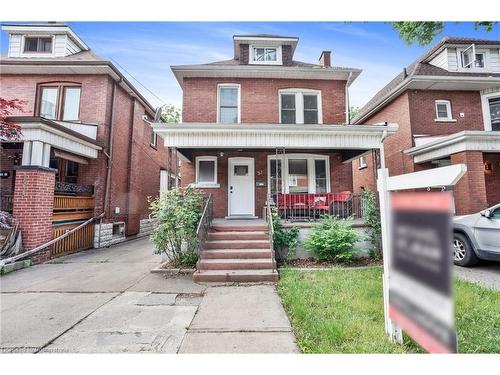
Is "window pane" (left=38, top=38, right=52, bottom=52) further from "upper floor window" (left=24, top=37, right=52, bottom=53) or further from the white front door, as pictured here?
the white front door

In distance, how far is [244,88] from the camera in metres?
9.95

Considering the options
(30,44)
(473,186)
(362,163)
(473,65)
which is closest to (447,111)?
(473,65)

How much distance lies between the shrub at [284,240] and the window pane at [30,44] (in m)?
12.2

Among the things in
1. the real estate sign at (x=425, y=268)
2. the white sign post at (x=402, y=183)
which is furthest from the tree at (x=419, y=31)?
the real estate sign at (x=425, y=268)

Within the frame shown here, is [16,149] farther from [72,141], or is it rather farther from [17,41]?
[17,41]

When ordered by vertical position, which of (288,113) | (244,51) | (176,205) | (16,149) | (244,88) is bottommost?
(176,205)

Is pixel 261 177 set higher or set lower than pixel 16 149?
lower

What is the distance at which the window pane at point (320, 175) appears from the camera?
380 inches

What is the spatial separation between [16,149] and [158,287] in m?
8.40

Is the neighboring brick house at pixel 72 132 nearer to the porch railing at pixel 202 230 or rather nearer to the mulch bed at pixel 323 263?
A: the porch railing at pixel 202 230

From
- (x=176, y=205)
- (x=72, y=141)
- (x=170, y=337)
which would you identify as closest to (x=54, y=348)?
(x=170, y=337)

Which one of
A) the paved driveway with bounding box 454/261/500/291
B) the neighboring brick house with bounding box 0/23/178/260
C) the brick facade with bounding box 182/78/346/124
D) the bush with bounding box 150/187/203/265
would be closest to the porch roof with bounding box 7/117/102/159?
the neighboring brick house with bounding box 0/23/178/260

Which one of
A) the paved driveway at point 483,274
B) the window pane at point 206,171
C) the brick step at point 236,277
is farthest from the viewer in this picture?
the window pane at point 206,171

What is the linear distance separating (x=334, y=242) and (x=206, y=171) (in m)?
5.26
